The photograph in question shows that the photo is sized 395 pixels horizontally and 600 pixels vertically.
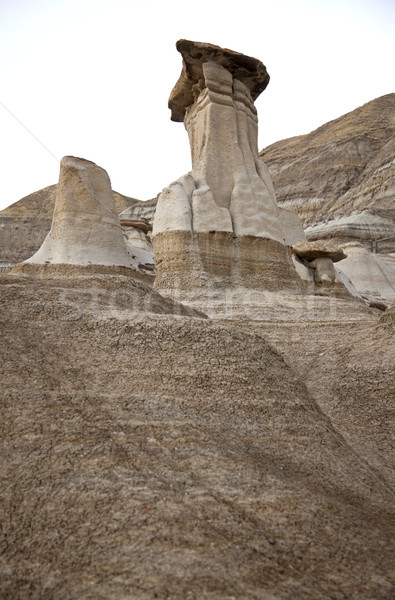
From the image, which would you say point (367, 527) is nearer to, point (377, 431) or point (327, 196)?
point (377, 431)

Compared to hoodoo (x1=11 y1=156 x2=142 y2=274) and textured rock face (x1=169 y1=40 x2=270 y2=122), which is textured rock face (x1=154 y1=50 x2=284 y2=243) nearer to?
textured rock face (x1=169 y1=40 x2=270 y2=122)

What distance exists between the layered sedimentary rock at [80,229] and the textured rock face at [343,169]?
15952 millimetres

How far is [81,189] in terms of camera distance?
11.6 meters

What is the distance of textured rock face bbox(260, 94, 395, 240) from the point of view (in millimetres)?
28094

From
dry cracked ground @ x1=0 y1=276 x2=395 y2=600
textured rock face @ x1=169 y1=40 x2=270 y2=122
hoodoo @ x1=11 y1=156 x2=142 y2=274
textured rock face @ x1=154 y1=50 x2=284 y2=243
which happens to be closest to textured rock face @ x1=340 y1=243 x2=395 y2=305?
textured rock face @ x1=154 y1=50 x2=284 y2=243

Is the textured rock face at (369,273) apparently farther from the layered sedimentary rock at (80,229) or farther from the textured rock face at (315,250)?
the layered sedimentary rock at (80,229)

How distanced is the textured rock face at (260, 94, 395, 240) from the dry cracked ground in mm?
22566

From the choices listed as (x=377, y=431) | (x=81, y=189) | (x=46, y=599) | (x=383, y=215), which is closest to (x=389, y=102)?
(x=383, y=215)

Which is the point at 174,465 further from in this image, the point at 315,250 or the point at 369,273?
the point at 369,273

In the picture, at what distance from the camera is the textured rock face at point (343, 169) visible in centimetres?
2809

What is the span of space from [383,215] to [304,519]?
25909mm

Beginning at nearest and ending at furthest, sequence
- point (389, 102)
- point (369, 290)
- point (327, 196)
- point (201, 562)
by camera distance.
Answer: point (201, 562), point (369, 290), point (327, 196), point (389, 102)

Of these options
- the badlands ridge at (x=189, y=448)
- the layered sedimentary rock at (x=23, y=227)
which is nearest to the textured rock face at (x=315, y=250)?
the badlands ridge at (x=189, y=448)

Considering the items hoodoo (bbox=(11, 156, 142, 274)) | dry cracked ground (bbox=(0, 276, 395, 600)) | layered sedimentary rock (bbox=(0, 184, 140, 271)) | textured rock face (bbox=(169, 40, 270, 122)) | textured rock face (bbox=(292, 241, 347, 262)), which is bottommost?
dry cracked ground (bbox=(0, 276, 395, 600))
